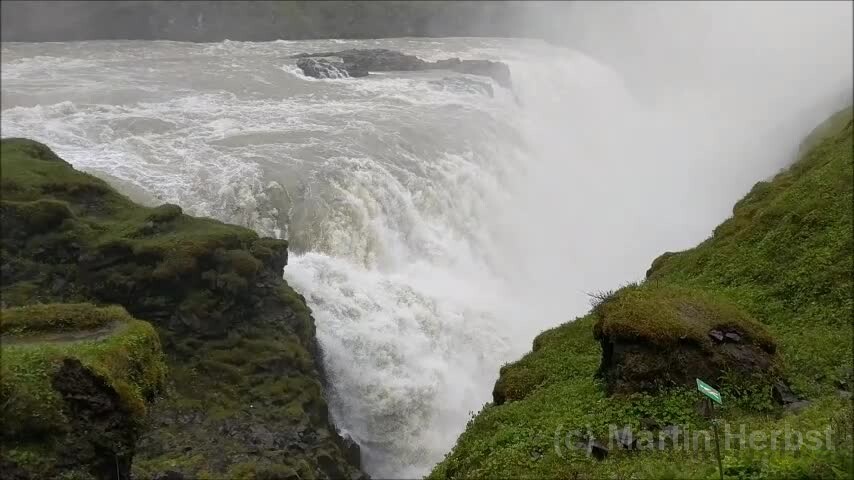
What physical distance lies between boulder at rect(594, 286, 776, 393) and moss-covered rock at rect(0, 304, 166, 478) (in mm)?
7336

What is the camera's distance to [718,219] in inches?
1387

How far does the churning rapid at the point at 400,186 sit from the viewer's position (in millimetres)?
18516

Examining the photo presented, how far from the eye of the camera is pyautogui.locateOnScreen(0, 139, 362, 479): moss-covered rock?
12977 mm

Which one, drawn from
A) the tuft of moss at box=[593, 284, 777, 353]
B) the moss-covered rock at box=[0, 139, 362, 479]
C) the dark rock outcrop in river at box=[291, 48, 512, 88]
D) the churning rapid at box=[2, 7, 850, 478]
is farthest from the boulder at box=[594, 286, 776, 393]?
the dark rock outcrop in river at box=[291, 48, 512, 88]

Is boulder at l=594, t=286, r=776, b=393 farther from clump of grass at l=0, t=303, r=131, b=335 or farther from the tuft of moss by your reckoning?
clump of grass at l=0, t=303, r=131, b=335

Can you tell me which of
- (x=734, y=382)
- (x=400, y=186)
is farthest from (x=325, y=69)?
(x=734, y=382)

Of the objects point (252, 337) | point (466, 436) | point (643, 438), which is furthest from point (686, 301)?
point (252, 337)

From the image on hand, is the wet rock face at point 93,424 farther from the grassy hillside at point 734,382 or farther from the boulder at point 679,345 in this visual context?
the boulder at point 679,345

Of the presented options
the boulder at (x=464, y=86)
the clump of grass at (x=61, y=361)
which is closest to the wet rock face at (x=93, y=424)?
the clump of grass at (x=61, y=361)

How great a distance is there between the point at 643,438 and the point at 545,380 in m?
3.20

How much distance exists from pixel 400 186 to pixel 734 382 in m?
18.1

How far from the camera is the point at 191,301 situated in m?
15.0

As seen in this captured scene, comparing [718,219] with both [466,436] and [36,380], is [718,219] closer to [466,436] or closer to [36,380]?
[466,436]

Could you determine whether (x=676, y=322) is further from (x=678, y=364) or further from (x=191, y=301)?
(x=191, y=301)
